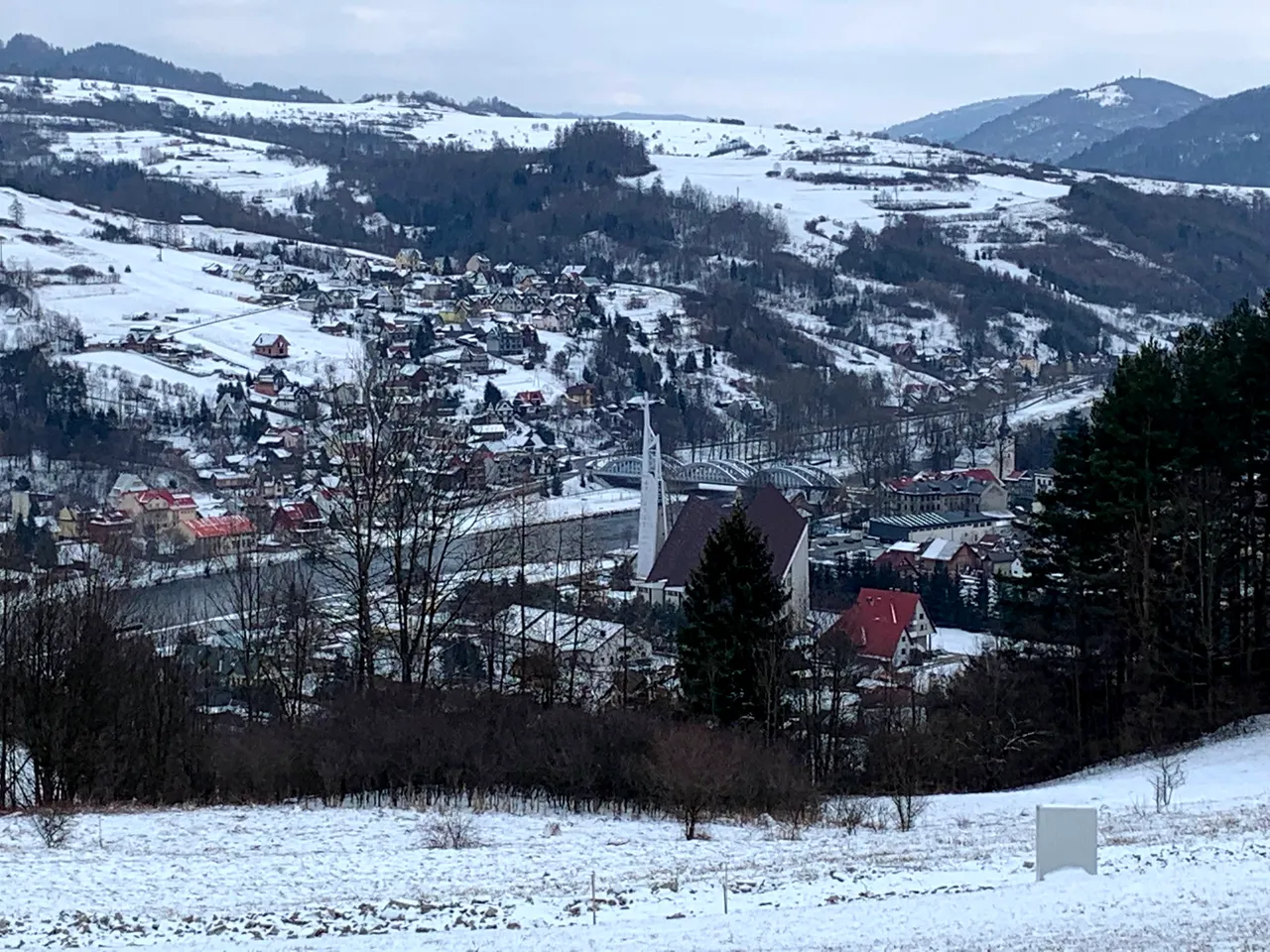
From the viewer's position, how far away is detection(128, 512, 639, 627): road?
2583cm

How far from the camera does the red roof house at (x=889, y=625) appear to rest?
24.2 meters

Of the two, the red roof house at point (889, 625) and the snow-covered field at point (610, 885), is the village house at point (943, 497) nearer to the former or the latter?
the red roof house at point (889, 625)

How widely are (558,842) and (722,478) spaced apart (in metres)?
39.3

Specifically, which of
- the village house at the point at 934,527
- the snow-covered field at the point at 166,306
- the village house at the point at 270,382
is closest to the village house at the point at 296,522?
the village house at the point at 934,527

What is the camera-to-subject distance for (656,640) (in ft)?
73.8

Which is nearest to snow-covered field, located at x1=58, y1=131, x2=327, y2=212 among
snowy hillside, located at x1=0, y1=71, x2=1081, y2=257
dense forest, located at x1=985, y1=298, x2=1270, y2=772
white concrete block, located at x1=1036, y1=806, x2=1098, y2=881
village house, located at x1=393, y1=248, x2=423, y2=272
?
snowy hillside, located at x1=0, y1=71, x2=1081, y2=257

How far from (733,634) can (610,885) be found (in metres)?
6.49

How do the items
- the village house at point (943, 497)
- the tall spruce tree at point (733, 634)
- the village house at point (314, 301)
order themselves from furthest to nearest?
the village house at point (314, 301) → the village house at point (943, 497) → the tall spruce tree at point (733, 634)

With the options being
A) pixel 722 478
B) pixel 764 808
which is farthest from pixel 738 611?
pixel 722 478

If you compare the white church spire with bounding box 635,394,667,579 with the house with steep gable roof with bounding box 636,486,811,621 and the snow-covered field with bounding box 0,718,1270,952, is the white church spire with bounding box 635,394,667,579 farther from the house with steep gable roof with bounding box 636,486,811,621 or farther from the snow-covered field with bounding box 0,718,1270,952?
the snow-covered field with bounding box 0,718,1270,952

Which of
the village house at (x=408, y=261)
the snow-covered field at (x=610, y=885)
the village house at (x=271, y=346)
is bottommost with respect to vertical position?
the snow-covered field at (x=610, y=885)

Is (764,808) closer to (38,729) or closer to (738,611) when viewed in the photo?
(738,611)

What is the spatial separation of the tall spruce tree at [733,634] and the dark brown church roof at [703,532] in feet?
43.7

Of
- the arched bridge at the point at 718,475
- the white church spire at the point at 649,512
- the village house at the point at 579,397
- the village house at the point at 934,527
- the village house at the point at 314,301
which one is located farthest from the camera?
the village house at the point at 314,301
